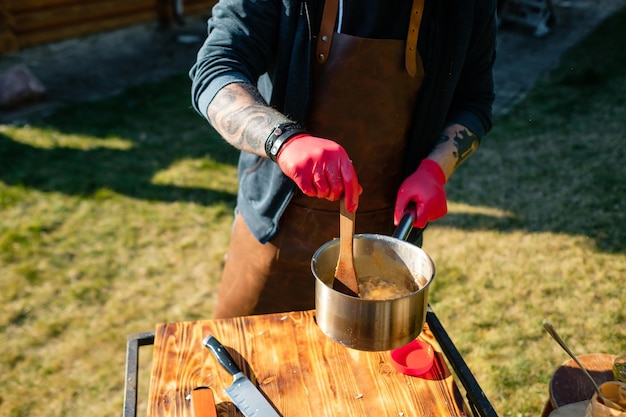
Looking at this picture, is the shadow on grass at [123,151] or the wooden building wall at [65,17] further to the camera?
the wooden building wall at [65,17]

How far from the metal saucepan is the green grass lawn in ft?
5.00

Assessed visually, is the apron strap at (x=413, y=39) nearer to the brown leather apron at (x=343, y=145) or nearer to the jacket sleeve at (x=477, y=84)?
the brown leather apron at (x=343, y=145)

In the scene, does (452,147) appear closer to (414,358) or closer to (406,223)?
(406,223)

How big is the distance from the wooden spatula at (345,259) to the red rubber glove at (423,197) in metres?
0.37

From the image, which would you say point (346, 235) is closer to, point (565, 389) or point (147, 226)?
point (565, 389)

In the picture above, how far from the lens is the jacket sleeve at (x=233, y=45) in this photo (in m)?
1.59

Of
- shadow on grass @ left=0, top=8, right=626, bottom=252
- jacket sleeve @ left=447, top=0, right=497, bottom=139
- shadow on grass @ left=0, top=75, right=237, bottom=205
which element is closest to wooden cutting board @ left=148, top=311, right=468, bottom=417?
jacket sleeve @ left=447, top=0, right=497, bottom=139

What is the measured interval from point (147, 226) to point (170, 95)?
9.11ft

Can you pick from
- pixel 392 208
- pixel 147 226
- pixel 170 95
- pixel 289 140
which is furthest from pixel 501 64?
pixel 289 140

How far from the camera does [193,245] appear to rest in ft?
12.8

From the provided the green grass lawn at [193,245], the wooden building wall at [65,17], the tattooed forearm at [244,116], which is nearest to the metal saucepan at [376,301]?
the tattooed forearm at [244,116]

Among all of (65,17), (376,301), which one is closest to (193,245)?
(376,301)

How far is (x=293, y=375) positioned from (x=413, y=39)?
1084 millimetres

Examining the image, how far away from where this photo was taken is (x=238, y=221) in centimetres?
218
